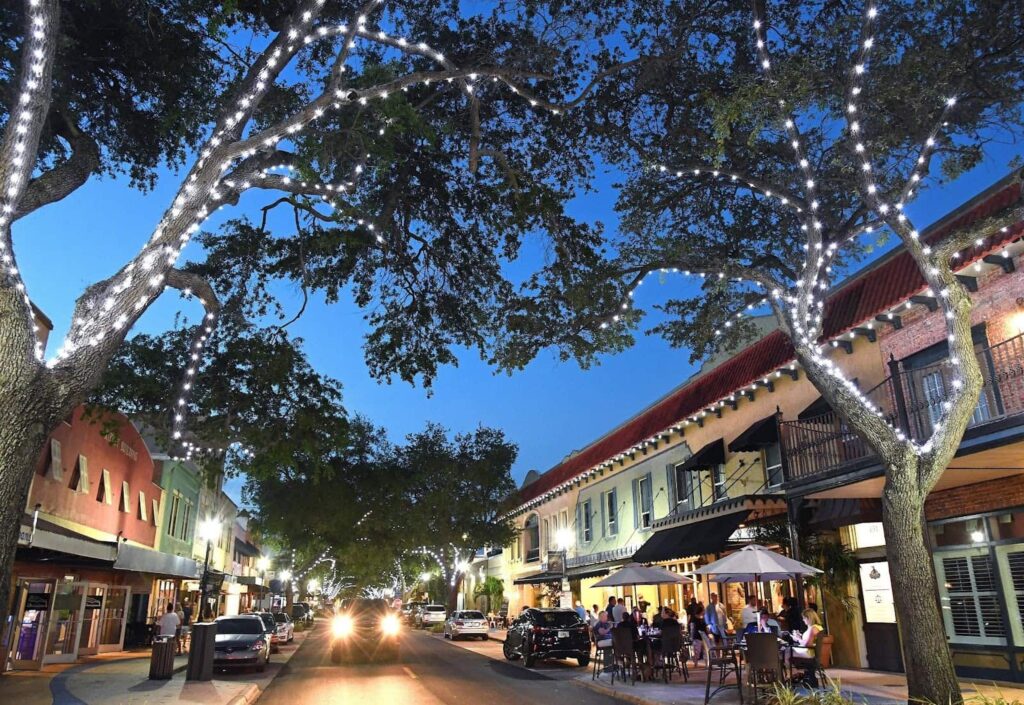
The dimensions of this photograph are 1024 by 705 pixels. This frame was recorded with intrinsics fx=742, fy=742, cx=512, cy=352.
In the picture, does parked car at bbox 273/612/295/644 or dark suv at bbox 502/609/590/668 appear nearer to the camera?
dark suv at bbox 502/609/590/668

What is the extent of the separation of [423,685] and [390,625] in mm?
7092

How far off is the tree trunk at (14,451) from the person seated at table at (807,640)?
1096 centimetres

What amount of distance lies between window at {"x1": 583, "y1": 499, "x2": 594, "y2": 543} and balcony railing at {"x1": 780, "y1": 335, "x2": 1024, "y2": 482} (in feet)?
55.8

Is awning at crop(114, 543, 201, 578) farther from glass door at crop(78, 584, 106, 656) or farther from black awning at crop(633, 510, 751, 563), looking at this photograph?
black awning at crop(633, 510, 751, 563)

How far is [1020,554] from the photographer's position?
1261 cm

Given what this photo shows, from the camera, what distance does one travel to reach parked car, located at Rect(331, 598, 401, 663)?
2225cm

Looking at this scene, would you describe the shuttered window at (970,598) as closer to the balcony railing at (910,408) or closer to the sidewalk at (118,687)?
the balcony railing at (910,408)

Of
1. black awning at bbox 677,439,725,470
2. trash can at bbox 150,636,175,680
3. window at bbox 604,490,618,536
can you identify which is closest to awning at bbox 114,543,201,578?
trash can at bbox 150,636,175,680

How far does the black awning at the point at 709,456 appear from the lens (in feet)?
66.7

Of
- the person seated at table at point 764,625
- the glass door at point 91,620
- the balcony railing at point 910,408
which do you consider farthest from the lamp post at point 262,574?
the balcony railing at point 910,408

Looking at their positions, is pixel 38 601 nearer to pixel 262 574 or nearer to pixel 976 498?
pixel 976 498

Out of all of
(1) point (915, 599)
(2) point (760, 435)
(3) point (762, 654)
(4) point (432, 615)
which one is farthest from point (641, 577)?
(4) point (432, 615)

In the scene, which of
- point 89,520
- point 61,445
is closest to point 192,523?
point 89,520

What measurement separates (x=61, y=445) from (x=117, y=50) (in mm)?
11243
